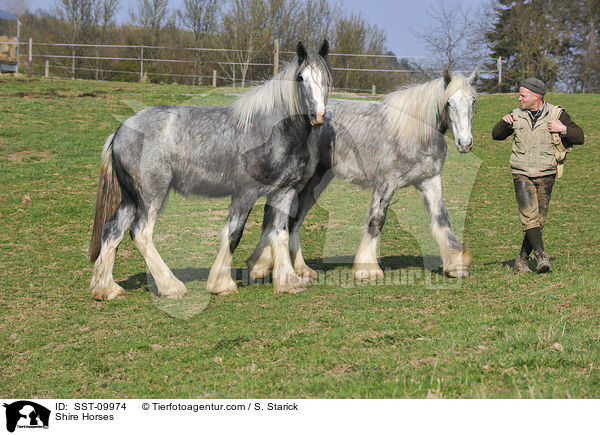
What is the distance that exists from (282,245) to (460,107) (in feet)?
8.45

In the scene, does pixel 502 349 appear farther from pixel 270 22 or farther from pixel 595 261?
pixel 270 22

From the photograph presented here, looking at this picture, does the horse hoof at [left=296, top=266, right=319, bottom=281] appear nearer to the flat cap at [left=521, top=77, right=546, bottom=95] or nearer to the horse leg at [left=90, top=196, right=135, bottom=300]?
the horse leg at [left=90, top=196, right=135, bottom=300]

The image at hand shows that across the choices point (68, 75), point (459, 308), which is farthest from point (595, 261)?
point (68, 75)

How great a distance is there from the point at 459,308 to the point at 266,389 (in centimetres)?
252

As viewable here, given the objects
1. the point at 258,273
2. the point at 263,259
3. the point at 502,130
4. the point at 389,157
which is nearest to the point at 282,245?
the point at 263,259

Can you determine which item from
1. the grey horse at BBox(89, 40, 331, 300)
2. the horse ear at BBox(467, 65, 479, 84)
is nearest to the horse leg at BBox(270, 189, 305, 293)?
the grey horse at BBox(89, 40, 331, 300)

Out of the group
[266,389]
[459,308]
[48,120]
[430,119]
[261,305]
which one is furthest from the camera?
[48,120]

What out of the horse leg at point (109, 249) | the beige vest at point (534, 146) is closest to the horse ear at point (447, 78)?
the beige vest at point (534, 146)

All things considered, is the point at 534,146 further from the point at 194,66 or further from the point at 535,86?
the point at 194,66

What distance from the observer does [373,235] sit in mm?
7566

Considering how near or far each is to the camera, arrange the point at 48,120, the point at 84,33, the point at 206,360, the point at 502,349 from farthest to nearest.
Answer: the point at 84,33, the point at 48,120, the point at 206,360, the point at 502,349

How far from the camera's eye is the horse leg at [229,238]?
6.73 meters

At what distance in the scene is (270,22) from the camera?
37.9 metres

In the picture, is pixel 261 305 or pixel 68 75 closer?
pixel 261 305
